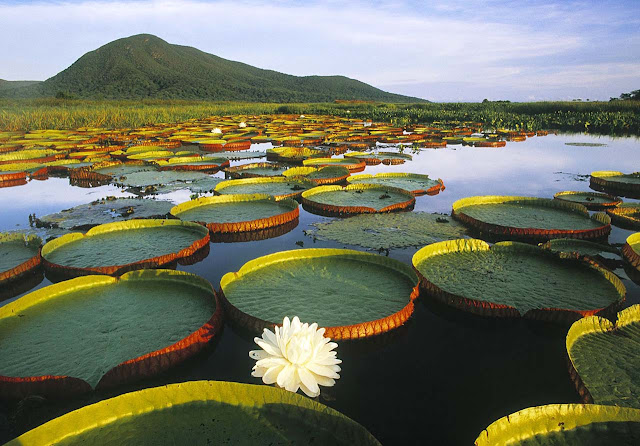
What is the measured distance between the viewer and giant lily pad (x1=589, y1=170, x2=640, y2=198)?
20.3ft

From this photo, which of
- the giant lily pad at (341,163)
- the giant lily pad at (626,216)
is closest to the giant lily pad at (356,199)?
the giant lily pad at (341,163)

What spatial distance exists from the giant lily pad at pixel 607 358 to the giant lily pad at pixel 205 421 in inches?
44.8

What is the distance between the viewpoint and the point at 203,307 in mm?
2574

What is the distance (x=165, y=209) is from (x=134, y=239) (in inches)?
50.2

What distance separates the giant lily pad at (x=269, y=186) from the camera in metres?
6.06

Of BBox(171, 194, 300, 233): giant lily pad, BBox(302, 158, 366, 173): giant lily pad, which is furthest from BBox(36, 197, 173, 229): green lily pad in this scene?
BBox(302, 158, 366, 173): giant lily pad

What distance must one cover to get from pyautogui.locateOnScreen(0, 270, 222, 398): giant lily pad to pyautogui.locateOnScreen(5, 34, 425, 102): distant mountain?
66719 millimetres

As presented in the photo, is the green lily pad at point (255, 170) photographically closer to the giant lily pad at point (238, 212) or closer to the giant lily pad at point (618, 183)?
the giant lily pad at point (238, 212)

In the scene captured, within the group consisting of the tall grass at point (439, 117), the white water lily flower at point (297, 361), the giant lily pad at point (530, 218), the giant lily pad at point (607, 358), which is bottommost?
the giant lily pad at point (607, 358)

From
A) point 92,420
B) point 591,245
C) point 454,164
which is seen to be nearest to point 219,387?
point 92,420

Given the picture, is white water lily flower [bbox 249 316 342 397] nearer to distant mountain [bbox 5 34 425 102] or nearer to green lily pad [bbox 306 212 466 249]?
green lily pad [bbox 306 212 466 249]

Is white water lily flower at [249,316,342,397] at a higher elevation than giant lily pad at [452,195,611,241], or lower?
higher

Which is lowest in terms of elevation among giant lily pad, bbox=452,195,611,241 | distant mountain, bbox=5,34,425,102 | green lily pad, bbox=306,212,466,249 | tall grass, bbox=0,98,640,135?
green lily pad, bbox=306,212,466,249

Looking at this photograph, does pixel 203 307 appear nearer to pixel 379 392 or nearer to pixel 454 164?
pixel 379 392
